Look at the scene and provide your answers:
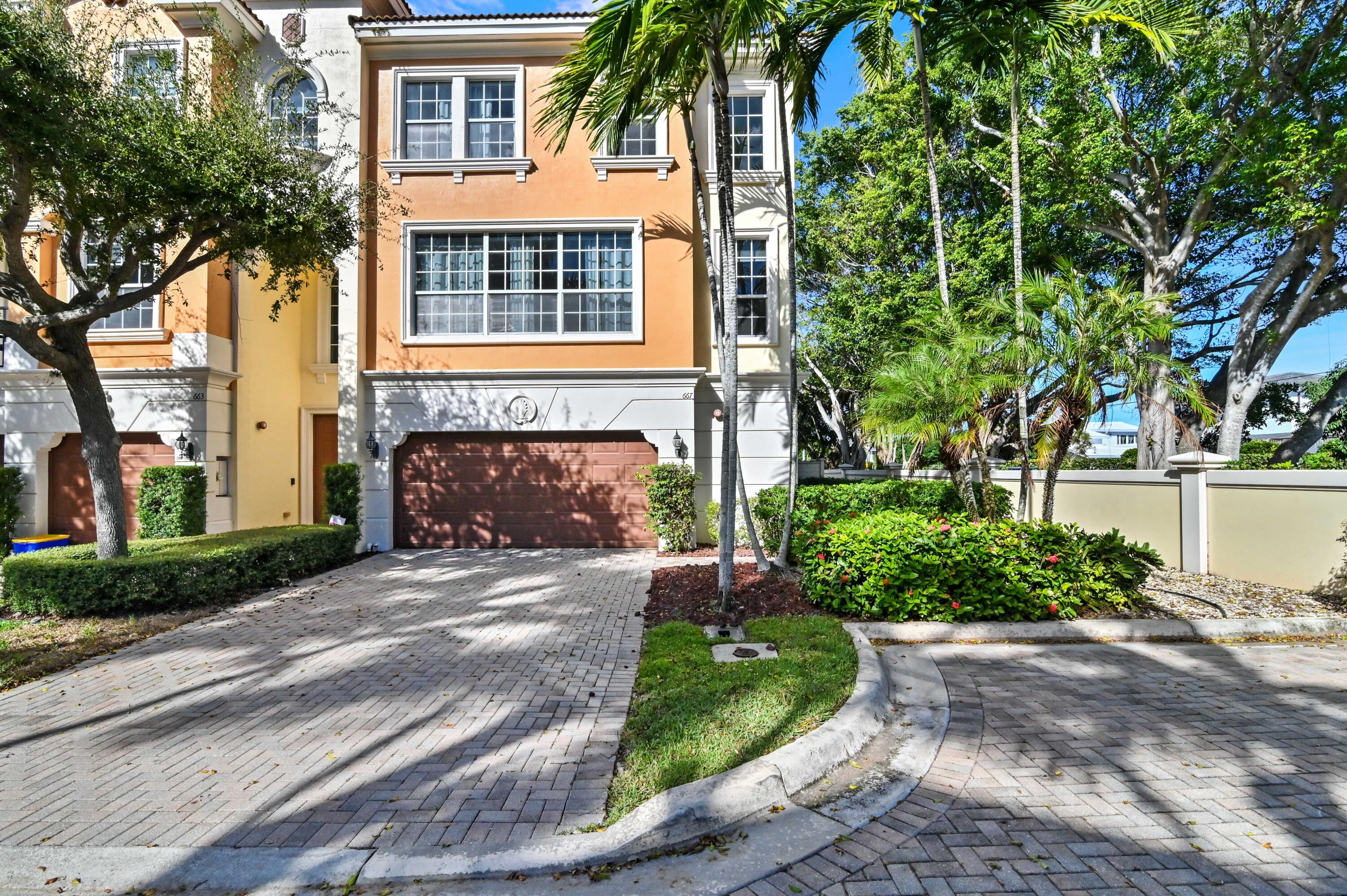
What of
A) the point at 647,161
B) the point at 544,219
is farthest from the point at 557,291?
the point at 647,161

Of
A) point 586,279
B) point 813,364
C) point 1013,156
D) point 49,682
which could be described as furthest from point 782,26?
point 813,364

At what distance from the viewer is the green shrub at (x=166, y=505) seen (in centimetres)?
1111

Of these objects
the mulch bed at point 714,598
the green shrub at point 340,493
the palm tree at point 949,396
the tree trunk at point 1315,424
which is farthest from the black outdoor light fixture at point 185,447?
the tree trunk at point 1315,424

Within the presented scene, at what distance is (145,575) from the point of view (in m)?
7.79

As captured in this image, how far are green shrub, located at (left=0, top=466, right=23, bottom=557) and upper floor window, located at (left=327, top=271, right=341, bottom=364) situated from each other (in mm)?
5437

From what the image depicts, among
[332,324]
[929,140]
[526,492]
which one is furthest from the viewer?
[332,324]

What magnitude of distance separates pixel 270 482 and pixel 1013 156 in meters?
14.0

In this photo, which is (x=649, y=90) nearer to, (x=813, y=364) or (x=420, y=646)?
(x=420, y=646)

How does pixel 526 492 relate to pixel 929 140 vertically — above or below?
below

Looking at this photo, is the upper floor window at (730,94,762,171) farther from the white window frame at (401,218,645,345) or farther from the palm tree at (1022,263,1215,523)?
the palm tree at (1022,263,1215,523)

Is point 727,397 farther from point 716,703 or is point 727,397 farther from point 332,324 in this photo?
point 332,324

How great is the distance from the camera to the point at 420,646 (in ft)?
21.3

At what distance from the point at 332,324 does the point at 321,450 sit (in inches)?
108

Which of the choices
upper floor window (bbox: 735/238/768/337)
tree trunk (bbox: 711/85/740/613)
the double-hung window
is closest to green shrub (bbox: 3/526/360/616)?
the double-hung window
